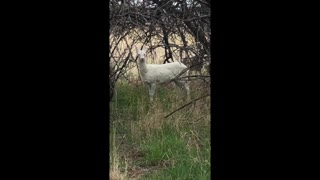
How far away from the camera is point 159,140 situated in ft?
13.7

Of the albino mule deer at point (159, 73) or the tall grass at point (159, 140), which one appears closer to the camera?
the tall grass at point (159, 140)

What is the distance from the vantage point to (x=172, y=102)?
5395mm

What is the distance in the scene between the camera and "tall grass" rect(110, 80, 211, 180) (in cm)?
345

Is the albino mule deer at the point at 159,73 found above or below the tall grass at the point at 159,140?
above

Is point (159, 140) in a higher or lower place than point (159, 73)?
lower

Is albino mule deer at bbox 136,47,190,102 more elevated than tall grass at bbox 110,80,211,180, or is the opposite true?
albino mule deer at bbox 136,47,190,102

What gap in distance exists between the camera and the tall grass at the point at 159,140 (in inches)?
136

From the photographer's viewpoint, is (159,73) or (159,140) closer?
(159,140)
